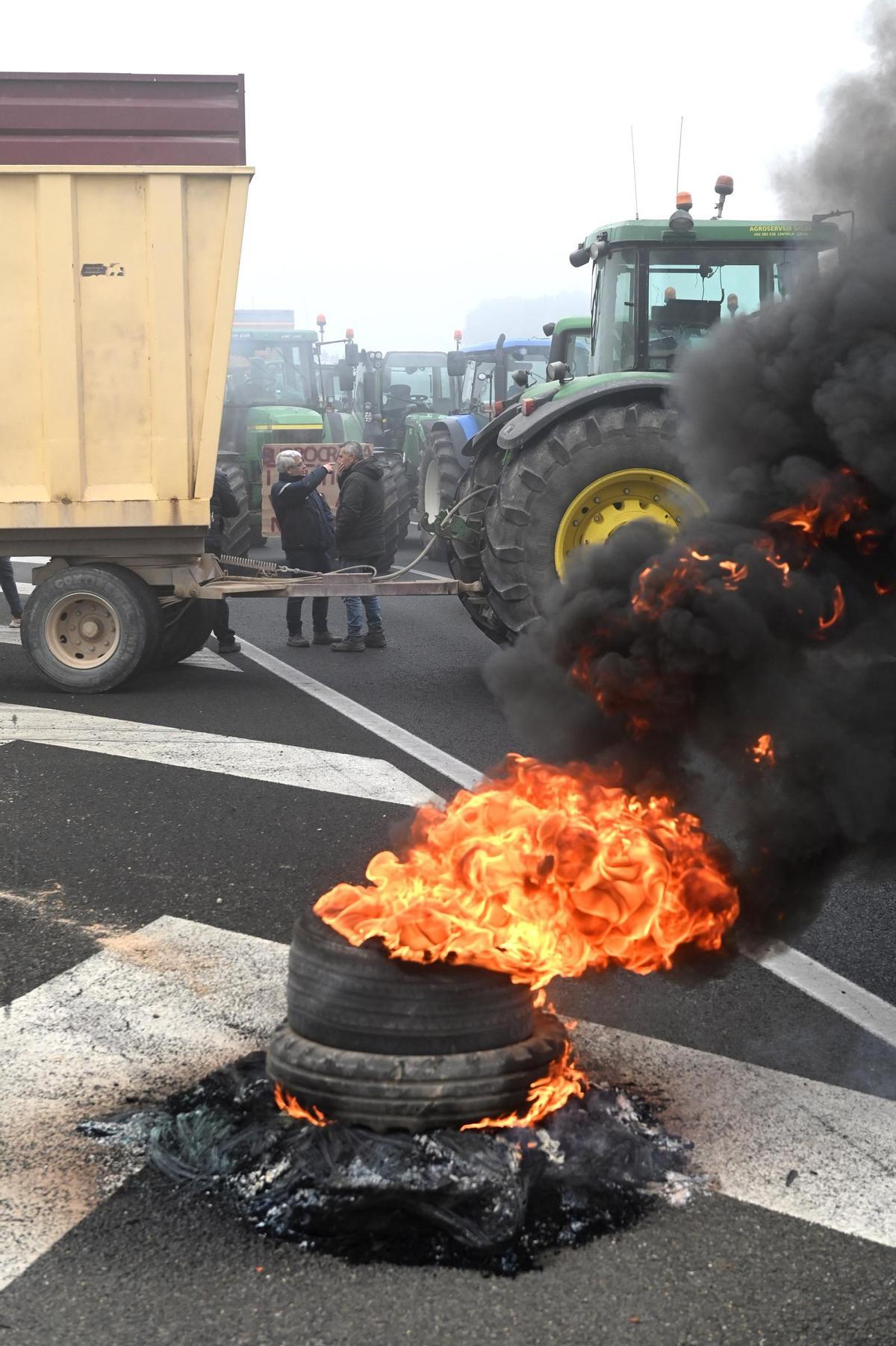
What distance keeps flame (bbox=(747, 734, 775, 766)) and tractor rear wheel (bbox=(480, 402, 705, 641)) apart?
16.8 feet

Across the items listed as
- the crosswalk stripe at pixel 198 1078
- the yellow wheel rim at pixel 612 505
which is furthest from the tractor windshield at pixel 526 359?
the crosswalk stripe at pixel 198 1078

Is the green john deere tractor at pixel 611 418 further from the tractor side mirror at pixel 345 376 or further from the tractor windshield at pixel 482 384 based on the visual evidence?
the tractor side mirror at pixel 345 376

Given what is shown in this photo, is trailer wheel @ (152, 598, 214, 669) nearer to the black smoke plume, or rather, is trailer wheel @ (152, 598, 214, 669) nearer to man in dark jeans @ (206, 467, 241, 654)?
man in dark jeans @ (206, 467, 241, 654)

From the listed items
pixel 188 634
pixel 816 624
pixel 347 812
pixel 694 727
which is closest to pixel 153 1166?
pixel 694 727

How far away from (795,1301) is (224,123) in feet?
28.4

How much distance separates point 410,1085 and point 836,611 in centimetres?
201

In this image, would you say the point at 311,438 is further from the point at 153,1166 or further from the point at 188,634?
the point at 153,1166

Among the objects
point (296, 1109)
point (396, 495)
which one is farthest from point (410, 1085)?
point (396, 495)

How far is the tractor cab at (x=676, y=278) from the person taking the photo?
1049 cm

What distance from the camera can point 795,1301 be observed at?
10.6 ft

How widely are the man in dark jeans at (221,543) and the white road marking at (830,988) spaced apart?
7.20 meters

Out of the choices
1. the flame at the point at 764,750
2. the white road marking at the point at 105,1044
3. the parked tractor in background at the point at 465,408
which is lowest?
the white road marking at the point at 105,1044

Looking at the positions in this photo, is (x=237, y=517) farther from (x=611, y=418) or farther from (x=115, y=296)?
(x=611, y=418)

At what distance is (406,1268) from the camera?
334cm
